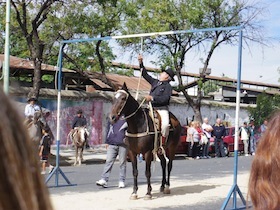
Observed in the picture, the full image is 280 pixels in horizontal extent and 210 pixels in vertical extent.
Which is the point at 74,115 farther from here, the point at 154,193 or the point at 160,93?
the point at 160,93

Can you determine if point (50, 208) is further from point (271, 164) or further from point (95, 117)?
point (95, 117)

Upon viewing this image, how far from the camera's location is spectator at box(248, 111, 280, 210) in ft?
7.62

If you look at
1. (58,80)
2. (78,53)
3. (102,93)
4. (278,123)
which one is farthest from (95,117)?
(278,123)

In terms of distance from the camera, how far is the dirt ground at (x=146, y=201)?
10.1 meters

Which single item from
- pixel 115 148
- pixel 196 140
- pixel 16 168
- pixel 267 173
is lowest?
pixel 196 140

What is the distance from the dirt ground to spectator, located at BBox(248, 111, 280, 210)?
7254 millimetres

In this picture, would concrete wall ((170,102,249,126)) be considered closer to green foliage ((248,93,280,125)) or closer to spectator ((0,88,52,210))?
green foliage ((248,93,280,125))

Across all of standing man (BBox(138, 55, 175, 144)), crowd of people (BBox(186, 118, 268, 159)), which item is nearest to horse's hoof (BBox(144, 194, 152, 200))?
standing man (BBox(138, 55, 175, 144))

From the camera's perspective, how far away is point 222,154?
27.3 metres

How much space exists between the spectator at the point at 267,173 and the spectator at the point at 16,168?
1.52m

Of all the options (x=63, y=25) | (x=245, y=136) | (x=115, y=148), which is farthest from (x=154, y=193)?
(x=245, y=136)

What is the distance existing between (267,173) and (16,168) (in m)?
1.62

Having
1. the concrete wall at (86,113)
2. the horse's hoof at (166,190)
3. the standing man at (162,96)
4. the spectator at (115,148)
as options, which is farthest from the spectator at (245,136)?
the standing man at (162,96)

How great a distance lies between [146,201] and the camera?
10.8 meters
